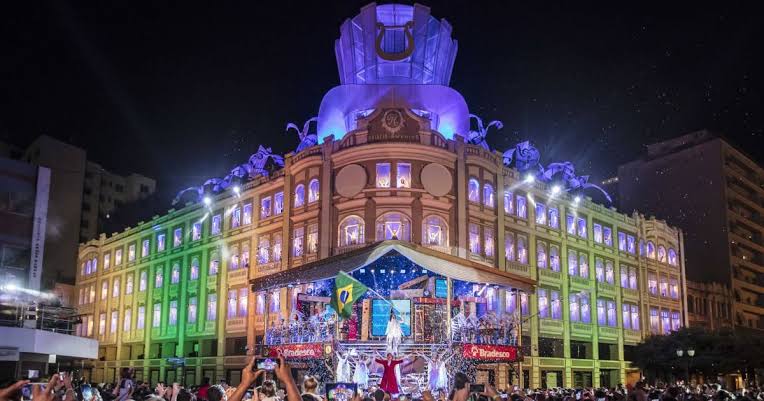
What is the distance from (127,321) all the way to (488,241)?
35349 mm

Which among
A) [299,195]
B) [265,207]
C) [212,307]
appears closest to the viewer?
[299,195]

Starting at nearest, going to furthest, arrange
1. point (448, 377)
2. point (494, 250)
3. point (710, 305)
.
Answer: point (448, 377), point (494, 250), point (710, 305)

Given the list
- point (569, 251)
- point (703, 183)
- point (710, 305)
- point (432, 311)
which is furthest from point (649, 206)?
point (432, 311)

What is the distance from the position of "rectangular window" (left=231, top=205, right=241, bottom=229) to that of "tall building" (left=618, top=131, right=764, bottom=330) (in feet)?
147

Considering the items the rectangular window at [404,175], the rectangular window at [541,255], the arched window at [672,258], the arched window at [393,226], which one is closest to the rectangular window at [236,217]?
the arched window at [393,226]

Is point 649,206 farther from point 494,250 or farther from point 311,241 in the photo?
point 311,241

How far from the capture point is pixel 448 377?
30938mm

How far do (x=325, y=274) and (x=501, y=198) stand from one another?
16901 mm

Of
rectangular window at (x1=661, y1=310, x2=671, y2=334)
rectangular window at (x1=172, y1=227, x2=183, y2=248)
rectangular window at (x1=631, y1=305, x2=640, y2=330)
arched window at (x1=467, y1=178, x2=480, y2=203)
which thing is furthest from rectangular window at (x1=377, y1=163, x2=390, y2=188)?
rectangular window at (x1=661, y1=310, x2=671, y2=334)

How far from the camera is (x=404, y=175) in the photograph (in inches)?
1654

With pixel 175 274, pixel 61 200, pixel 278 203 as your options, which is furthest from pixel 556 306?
pixel 61 200

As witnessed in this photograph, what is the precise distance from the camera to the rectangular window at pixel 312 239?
43591 mm

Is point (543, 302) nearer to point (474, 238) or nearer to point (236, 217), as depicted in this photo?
point (474, 238)

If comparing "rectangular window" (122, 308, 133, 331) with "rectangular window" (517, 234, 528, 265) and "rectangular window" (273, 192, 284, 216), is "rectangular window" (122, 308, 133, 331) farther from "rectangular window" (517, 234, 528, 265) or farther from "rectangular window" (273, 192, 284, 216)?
"rectangular window" (517, 234, 528, 265)
